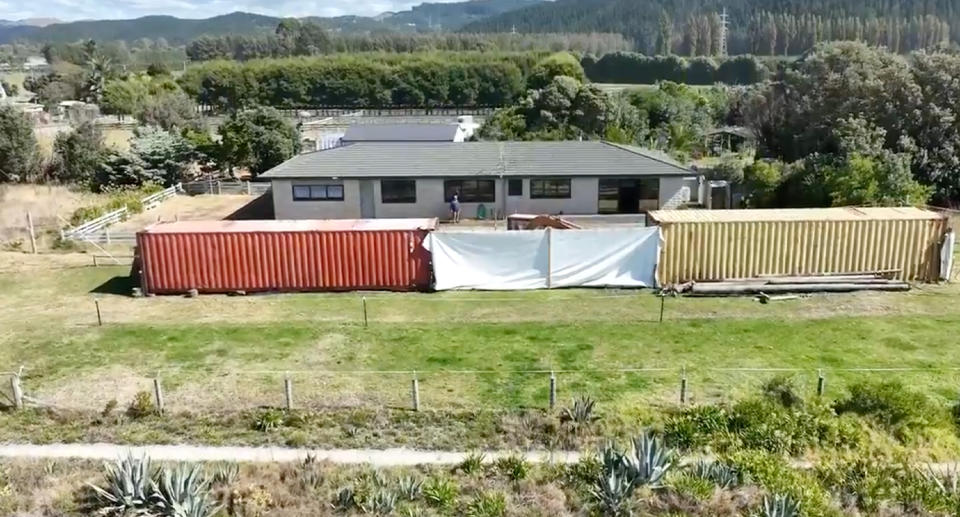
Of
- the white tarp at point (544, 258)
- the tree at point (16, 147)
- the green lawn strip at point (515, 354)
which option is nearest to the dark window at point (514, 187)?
the white tarp at point (544, 258)

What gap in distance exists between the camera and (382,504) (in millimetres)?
10352

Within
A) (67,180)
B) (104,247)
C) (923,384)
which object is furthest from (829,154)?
(67,180)

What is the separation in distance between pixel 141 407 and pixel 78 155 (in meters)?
34.9

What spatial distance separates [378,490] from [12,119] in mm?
41327

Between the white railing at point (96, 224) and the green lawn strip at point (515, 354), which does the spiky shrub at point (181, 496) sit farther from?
the white railing at point (96, 224)

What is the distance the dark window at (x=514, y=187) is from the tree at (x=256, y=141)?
1830 cm

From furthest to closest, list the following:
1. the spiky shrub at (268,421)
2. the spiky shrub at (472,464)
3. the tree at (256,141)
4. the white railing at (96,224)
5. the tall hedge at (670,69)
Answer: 1. the tall hedge at (670,69)
2. the tree at (256,141)
3. the white railing at (96,224)
4. the spiky shrub at (268,421)
5. the spiky shrub at (472,464)

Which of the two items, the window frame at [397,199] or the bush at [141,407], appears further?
the window frame at [397,199]

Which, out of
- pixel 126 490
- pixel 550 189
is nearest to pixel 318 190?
pixel 550 189

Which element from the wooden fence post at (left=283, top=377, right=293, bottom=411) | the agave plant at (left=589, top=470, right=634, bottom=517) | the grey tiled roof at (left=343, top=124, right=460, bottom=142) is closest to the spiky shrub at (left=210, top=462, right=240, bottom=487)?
the wooden fence post at (left=283, top=377, right=293, bottom=411)

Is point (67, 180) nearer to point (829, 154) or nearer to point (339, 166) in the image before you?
point (339, 166)

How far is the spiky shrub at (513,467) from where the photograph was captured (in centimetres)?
1119

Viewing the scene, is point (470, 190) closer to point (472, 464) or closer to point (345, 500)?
point (472, 464)

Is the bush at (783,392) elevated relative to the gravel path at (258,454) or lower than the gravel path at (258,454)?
elevated
